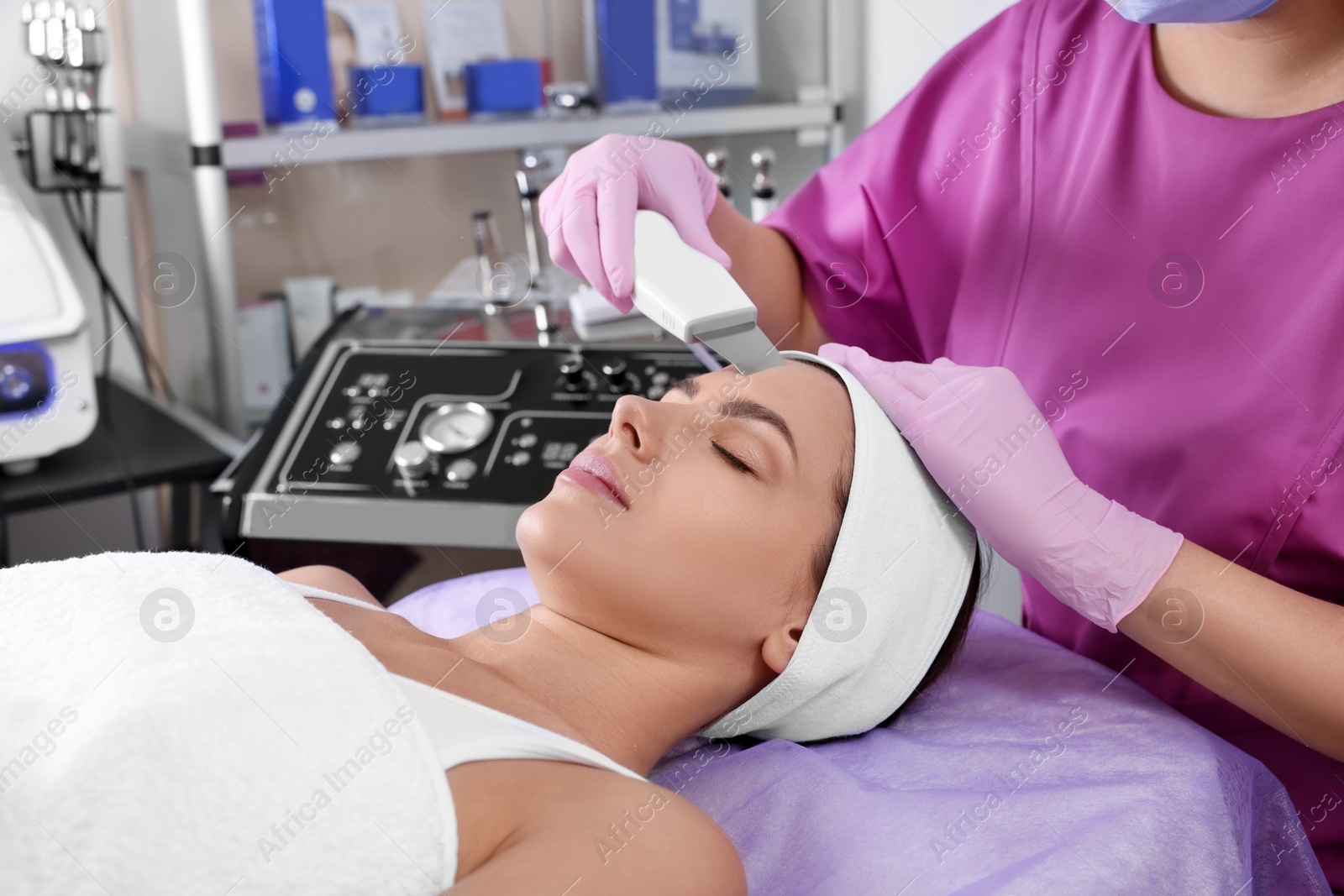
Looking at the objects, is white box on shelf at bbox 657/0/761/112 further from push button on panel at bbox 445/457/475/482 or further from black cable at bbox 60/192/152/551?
black cable at bbox 60/192/152/551

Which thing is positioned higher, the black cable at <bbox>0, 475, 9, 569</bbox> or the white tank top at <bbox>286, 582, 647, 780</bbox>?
the white tank top at <bbox>286, 582, 647, 780</bbox>

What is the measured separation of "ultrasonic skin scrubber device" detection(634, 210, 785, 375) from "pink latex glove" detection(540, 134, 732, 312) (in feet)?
0.09

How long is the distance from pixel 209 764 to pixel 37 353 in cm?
95

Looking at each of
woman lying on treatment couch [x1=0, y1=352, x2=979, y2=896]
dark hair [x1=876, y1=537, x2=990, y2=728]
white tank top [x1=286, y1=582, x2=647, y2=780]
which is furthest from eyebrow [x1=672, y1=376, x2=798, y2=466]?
white tank top [x1=286, y1=582, x2=647, y2=780]

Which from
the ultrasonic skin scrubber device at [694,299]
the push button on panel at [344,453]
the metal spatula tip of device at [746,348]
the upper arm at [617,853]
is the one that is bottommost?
the upper arm at [617,853]

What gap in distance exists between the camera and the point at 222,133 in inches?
67.1

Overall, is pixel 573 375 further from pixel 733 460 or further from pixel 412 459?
pixel 733 460

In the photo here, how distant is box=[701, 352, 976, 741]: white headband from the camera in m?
1.00

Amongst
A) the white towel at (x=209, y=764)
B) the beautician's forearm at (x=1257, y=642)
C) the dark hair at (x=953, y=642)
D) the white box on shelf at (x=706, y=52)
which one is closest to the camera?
the white towel at (x=209, y=764)

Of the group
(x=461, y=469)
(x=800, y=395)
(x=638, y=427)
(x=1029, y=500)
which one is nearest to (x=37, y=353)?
(x=461, y=469)

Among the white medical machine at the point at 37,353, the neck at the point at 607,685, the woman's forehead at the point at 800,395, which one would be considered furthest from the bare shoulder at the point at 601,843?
the white medical machine at the point at 37,353

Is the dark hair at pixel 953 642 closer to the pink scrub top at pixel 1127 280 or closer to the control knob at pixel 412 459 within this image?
the pink scrub top at pixel 1127 280

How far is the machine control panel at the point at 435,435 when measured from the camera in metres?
1.45

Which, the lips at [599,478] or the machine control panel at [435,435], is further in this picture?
the machine control panel at [435,435]
